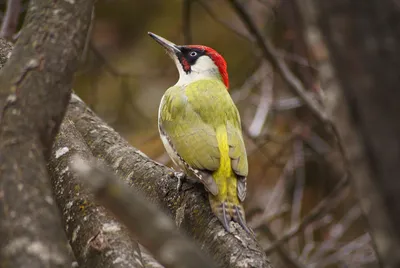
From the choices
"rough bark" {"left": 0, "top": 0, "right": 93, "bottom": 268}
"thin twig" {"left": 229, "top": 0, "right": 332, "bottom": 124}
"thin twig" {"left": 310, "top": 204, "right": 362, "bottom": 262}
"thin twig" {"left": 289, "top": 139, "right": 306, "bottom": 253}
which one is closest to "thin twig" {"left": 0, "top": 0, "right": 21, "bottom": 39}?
"thin twig" {"left": 229, "top": 0, "right": 332, "bottom": 124}

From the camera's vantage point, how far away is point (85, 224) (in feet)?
9.22

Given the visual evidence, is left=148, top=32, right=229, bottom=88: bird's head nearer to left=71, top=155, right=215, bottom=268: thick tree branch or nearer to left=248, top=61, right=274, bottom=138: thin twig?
left=248, top=61, right=274, bottom=138: thin twig

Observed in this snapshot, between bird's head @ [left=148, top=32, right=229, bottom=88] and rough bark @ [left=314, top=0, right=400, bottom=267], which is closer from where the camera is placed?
rough bark @ [left=314, top=0, right=400, bottom=267]

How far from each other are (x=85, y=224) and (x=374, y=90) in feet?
6.18

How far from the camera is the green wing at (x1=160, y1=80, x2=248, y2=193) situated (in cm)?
369

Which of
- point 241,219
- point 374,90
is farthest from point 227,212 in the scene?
point 374,90

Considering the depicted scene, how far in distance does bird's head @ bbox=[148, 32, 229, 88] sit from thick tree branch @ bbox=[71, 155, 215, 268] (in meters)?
3.72

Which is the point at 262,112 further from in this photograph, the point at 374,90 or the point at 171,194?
the point at 374,90

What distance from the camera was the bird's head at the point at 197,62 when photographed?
16.6ft

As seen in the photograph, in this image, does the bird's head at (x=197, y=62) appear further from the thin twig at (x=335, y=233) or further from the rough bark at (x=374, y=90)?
the rough bark at (x=374, y=90)

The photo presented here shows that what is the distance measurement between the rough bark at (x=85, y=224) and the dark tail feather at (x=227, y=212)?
54 cm

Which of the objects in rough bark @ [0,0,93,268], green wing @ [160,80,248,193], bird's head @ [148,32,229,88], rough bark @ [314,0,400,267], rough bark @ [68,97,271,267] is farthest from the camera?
bird's head @ [148,32,229,88]

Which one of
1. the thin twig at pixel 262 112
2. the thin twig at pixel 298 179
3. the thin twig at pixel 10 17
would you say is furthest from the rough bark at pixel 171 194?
the thin twig at pixel 298 179

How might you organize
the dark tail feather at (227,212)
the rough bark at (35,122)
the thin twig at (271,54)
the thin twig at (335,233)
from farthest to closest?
the thin twig at (335,233) → the thin twig at (271,54) → the dark tail feather at (227,212) → the rough bark at (35,122)
